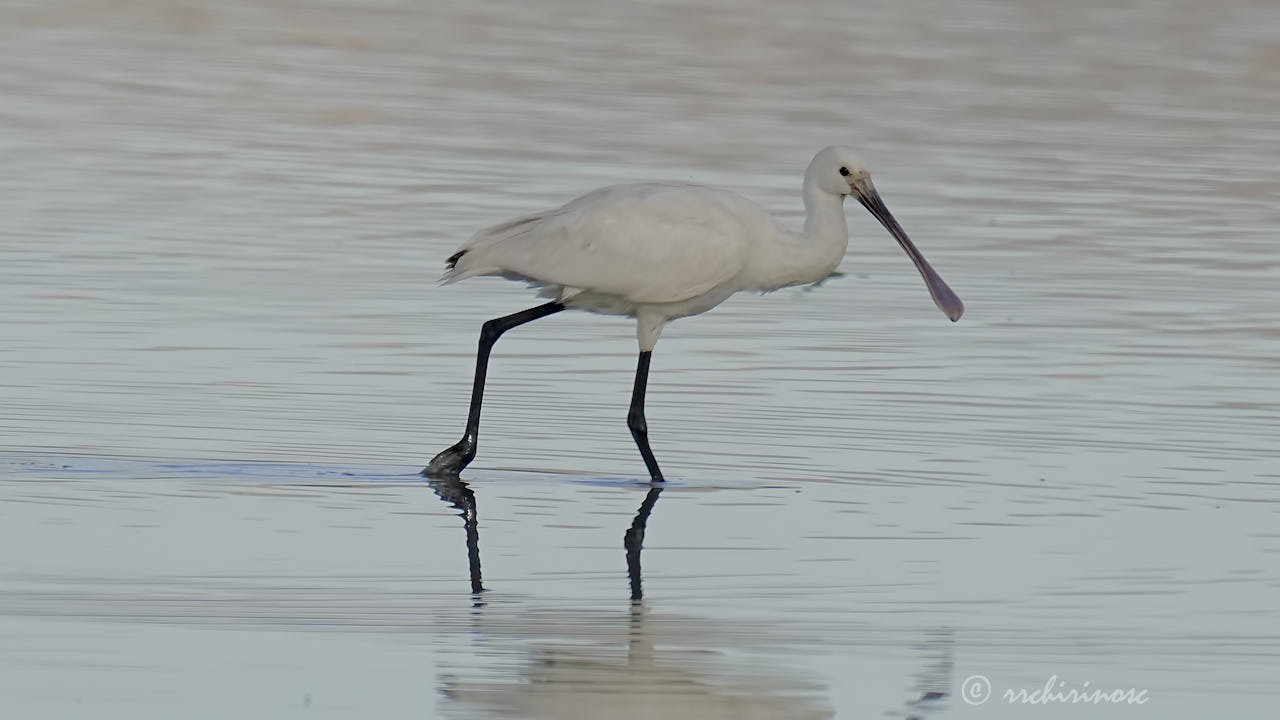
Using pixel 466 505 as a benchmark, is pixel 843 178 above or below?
above

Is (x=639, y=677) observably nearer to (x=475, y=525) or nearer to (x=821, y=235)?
(x=475, y=525)

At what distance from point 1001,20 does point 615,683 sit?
26.9 meters

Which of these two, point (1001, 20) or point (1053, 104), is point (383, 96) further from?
point (1001, 20)

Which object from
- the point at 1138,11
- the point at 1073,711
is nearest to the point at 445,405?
the point at 1073,711

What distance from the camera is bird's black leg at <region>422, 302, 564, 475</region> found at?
10742 mm

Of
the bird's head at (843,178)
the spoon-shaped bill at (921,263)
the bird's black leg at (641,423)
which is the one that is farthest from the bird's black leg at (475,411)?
the spoon-shaped bill at (921,263)

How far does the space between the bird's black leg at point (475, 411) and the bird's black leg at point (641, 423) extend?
41 cm

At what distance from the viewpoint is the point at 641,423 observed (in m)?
11.2

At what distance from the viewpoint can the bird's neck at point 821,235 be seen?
1166 centimetres

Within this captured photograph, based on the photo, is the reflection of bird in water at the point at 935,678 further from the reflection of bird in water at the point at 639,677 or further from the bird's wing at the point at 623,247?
the bird's wing at the point at 623,247

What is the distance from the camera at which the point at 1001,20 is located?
1331 inches

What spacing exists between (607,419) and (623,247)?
0.93 meters
